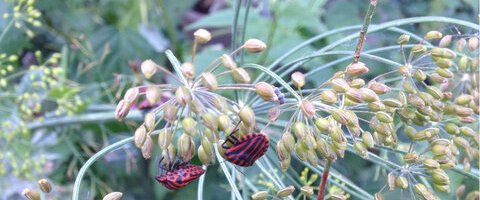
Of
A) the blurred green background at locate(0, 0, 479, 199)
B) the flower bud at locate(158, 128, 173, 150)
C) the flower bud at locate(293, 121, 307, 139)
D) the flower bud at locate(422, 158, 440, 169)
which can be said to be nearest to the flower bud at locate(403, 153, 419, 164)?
the flower bud at locate(422, 158, 440, 169)

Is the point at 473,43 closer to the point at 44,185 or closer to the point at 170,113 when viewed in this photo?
the point at 170,113

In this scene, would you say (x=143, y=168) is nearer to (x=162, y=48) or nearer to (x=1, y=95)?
(x=162, y=48)

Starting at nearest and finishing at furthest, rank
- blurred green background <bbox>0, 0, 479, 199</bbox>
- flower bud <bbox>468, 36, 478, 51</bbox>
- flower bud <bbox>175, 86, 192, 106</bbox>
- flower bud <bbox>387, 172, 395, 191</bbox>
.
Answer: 1. flower bud <bbox>175, 86, 192, 106</bbox>
2. flower bud <bbox>387, 172, 395, 191</bbox>
3. flower bud <bbox>468, 36, 478, 51</bbox>
4. blurred green background <bbox>0, 0, 479, 199</bbox>

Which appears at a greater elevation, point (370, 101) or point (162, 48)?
point (162, 48)

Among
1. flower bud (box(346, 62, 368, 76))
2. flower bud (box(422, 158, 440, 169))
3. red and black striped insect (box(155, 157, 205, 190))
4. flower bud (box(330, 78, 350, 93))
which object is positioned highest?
flower bud (box(346, 62, 368, 76))

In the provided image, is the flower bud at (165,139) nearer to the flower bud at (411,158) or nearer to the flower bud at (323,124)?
the flower bud at (323,124)

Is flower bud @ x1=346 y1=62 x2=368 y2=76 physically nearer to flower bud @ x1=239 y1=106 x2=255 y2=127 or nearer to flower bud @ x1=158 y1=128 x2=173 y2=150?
flower bud @ x1=239 y1=106 x2=255 y2=127

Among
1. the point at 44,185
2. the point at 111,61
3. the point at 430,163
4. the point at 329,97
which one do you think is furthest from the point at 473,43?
the point at 111,61

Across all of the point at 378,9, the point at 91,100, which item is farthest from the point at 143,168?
the point at 378,9
